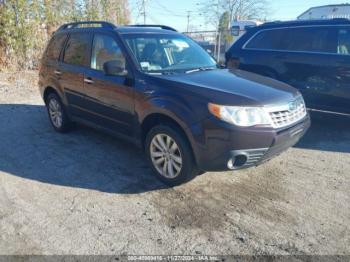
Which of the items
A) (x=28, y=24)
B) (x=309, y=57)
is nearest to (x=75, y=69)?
(x=309, y=57)

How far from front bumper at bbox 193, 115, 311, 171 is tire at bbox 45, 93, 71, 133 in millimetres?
3059

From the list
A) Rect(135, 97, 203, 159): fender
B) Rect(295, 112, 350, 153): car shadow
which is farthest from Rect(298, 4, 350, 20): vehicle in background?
Rect(135, 97, 203, 159): fender

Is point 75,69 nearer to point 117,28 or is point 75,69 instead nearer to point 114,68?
point 117,28

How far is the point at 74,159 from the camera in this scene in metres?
4.50

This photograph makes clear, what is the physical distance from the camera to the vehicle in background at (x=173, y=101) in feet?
10.2

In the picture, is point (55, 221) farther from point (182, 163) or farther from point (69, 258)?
point (182, 163)

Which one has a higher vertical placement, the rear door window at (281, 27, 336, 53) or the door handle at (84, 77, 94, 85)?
the rear door window at (281, 27, 336, 53)

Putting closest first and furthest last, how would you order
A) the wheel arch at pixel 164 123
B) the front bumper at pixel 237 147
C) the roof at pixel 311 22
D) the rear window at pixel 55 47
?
the front bumper at pixel 237 147, the wheel arch at pixel 164 123, the rear window at pixel 55 47, the roof at pixel 311 22

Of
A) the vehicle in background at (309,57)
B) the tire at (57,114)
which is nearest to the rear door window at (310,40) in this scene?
the vehicle in background at (309,57)

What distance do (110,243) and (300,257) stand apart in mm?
1598

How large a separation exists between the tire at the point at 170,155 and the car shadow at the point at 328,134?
2.44 metres

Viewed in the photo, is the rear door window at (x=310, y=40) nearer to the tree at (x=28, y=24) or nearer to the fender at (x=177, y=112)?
the fender at (x=177, y=112)

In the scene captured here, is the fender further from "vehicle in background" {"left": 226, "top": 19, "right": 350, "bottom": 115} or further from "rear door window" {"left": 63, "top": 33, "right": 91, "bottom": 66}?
"vehicle in background" {"left": 226, "top": 19, "right": 350, "bottom": 115}

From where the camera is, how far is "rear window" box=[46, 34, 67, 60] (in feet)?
17.3
